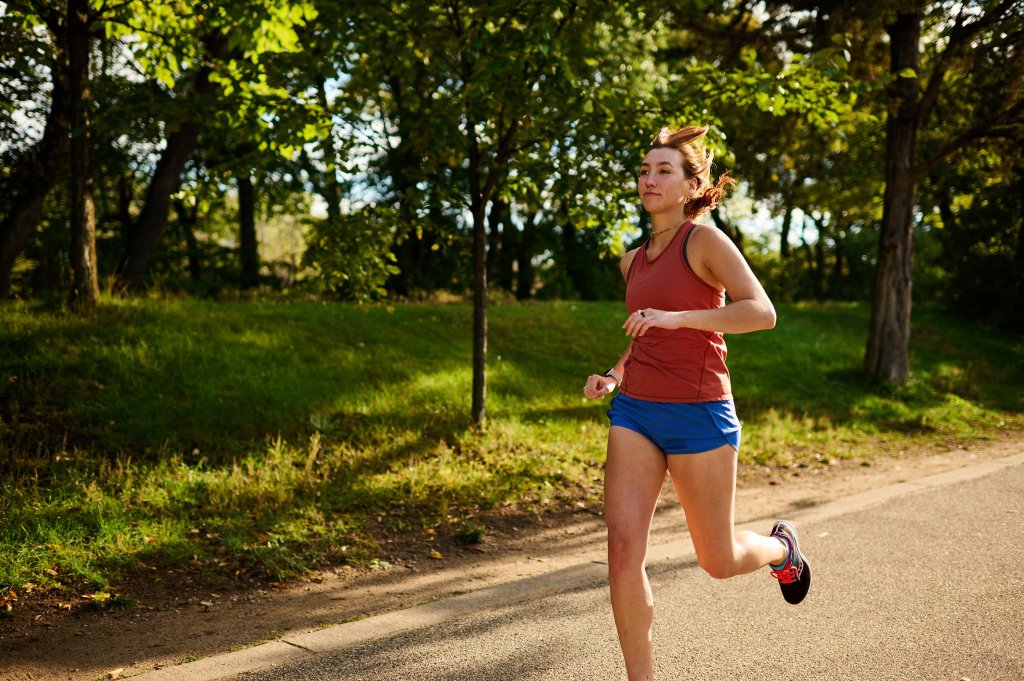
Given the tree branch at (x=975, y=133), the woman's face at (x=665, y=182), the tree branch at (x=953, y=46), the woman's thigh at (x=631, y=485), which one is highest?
the tree branch at (x=953, y=46)

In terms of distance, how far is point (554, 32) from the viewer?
6.99 metres

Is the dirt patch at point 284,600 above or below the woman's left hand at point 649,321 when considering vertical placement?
below

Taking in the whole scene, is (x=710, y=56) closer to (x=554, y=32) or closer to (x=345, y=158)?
(x=554, y=32)

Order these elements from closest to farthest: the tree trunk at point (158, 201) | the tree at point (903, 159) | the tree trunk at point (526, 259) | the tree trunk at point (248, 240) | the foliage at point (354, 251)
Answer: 1. the foliage at point (354, 251)
2. the tree trunk at point (158, 201)
3. the tree at point (903, 159)
4. the tree trunk at point (248, 240)
5. the tree trunk at point (526, 259)

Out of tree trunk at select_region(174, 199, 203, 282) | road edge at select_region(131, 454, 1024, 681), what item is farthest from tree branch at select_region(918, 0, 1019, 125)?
tree trunk at select_region(174, 199, 203, 282)

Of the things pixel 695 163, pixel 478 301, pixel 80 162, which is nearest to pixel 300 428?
pixel 478 301

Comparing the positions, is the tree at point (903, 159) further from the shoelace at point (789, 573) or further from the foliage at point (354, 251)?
the shoelace at point (789, 573)

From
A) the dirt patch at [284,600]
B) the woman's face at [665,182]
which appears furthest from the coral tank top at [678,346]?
the dirt patch at [284,600]

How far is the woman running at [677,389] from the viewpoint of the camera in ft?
10.2

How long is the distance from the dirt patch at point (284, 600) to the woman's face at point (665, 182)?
2.75 metres

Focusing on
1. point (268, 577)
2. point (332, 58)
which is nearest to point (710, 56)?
point (332, 58)

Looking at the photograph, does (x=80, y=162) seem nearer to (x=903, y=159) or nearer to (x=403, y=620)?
(x=403, y=620)

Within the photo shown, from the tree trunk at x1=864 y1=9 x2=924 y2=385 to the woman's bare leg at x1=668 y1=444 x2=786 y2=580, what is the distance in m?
11.0

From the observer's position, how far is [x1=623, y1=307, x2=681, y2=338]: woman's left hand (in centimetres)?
291
